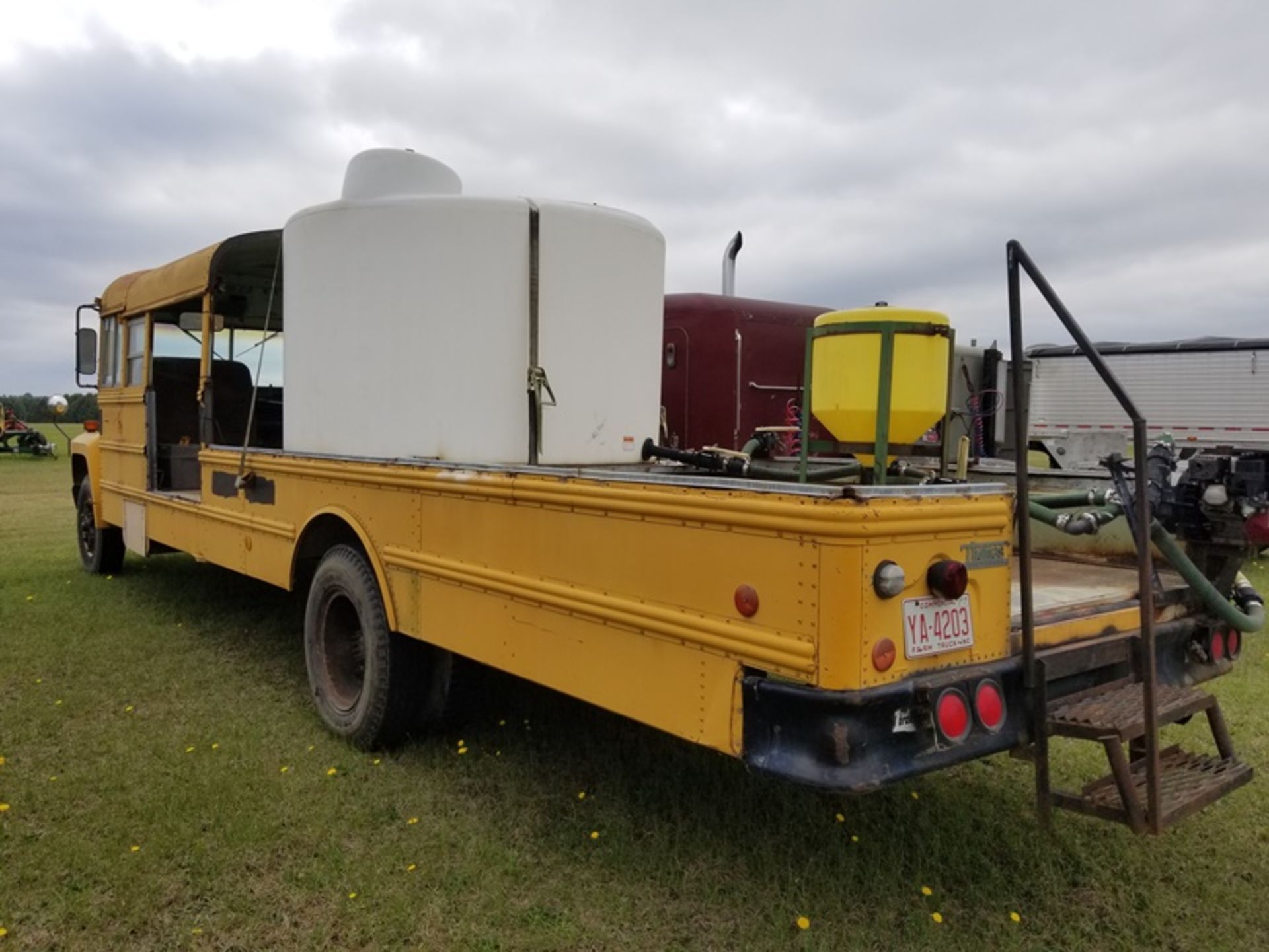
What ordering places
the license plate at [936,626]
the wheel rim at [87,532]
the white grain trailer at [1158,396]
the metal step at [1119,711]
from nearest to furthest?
the license plate at [936,626] → the metal step at [1119,711] → the wheel rim at [87,532] → the white grain trailer at [1158,396]

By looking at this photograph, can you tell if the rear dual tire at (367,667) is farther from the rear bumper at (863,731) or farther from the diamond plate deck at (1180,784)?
the diamond plate deck at (1180,784)

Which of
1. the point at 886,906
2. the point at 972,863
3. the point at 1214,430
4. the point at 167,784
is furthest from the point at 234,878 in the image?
the point at 1214,430

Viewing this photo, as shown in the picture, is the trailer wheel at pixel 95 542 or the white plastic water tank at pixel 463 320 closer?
the white plastic water tank at pixel 463 320

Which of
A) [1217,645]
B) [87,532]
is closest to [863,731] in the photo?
[1217,645]

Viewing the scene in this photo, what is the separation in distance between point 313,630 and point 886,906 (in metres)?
2.87

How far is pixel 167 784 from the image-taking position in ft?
Result: 12.3

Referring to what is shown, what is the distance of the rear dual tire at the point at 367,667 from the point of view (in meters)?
3.96

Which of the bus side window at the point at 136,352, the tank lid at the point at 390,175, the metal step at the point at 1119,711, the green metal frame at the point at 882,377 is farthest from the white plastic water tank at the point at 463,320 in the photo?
the bus side window at the point at 136,352

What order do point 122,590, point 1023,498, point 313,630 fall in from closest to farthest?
point 1023,498, point 313,630, point 122,590

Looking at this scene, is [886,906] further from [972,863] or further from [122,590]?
[122,590]

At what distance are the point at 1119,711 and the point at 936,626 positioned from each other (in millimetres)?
691

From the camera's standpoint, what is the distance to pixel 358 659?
175 inches

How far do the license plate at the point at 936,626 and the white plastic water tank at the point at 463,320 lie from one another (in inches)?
82.7

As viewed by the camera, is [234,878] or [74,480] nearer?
[234,878]
